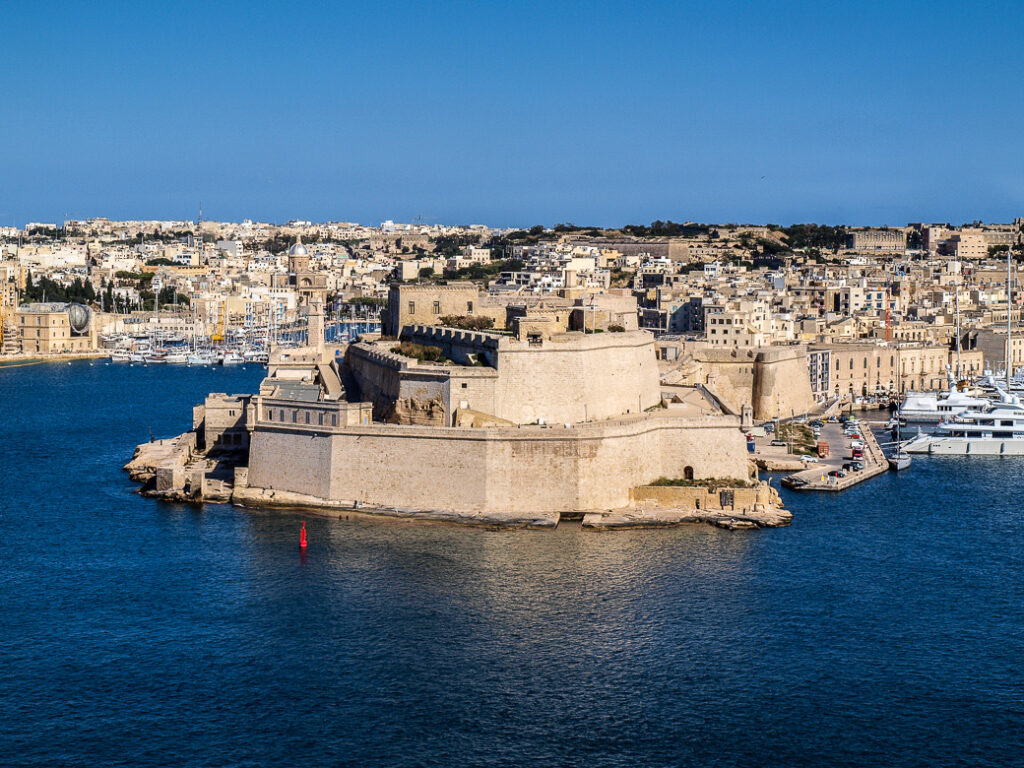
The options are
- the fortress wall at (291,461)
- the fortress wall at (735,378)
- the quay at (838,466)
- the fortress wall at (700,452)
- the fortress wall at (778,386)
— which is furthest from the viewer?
the fortress wall at (735,378)

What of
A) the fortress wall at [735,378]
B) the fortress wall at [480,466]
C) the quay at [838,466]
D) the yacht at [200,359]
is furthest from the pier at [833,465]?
the yacht at [200,359]

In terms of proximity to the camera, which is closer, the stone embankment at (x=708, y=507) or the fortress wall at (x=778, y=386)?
the stone embankment at (x=708, y=507)

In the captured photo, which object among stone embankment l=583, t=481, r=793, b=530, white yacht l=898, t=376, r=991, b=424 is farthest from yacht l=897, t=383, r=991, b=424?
stone embankment l=583, t=481, r=793, b=530

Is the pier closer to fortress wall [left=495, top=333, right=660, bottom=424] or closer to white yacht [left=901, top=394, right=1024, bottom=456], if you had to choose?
white yacht [left=901, top=394, right=1024, bottom=456]

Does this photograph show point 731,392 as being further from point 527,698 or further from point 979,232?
point 979,232

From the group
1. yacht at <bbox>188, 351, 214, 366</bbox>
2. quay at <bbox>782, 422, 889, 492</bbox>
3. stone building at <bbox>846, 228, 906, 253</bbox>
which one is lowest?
quay at <bbox>782, 422, 889, 492</bbox>

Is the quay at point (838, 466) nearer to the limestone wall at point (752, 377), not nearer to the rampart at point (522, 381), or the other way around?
the limestone wall at point (752, 377)
